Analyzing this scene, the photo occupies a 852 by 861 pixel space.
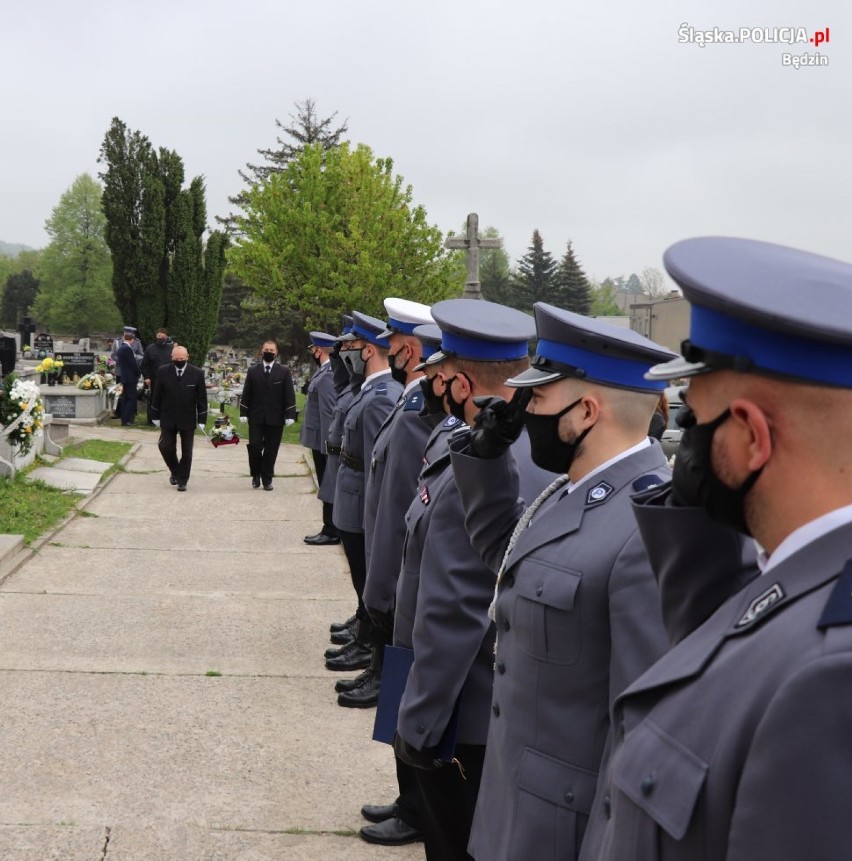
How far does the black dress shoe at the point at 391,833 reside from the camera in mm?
4570

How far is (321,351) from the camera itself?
13938 millimetres

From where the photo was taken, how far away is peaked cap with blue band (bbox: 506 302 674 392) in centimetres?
273

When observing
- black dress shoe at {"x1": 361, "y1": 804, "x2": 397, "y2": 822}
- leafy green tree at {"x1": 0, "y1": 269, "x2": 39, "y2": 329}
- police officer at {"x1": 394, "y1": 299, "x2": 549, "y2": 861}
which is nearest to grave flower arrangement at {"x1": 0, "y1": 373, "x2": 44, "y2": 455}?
black dress shoe at {"x1": 361, "y1": 804, "x2": 397, "y2": 822}

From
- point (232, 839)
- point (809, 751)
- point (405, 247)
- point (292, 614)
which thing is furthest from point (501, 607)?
point (405, 247)

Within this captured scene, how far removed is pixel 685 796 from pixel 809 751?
8.4 inches

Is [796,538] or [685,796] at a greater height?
[796,538]

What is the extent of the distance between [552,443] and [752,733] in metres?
1.45

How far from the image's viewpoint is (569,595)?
2.42 metres

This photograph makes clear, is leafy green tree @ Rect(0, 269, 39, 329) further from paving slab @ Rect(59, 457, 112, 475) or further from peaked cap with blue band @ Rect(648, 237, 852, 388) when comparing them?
peaked cap with blue band @ Rect(648, 237, 852, 388)

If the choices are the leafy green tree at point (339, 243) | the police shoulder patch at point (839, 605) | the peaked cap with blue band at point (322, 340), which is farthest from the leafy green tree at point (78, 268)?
the police shoulder patch at point (839, 605)

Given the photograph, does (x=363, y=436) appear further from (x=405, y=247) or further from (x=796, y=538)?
(x=405, y=247)

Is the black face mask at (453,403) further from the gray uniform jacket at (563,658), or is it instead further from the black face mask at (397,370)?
the black face mask at (397,370)

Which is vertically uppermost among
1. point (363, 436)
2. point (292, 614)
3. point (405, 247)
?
point (405, 247)

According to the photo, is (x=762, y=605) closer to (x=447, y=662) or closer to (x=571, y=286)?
(x=447, y=662)
